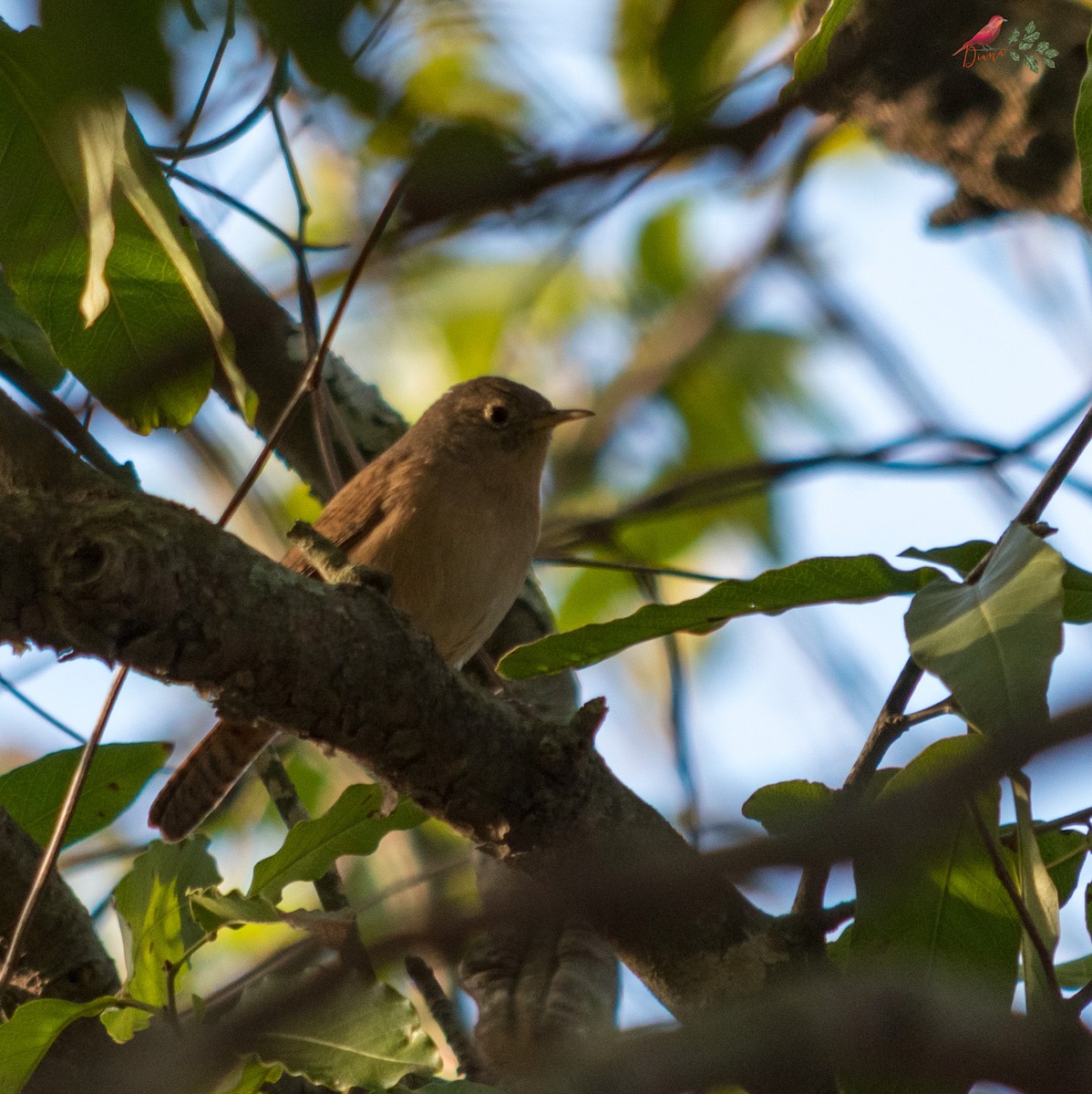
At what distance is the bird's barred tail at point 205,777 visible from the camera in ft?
13.7

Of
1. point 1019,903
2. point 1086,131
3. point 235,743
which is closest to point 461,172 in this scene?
point 1019,903

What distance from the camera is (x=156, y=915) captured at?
2785mm

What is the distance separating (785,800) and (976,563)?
529mm

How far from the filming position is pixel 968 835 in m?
2.39

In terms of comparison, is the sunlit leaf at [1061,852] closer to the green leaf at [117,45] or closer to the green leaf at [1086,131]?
the green leaf at [1086,131]

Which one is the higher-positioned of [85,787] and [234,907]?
[85,787]

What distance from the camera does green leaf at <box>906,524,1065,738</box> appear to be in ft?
5.71

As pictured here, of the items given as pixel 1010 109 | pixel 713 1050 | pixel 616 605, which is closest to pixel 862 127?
pixel 1010 109

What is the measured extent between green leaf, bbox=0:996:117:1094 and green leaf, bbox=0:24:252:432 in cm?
114

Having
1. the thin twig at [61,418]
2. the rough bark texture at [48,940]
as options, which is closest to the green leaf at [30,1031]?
the rough bark texture at [48,940]

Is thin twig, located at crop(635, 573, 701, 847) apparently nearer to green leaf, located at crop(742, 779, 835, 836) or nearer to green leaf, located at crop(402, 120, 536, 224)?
green leaf, located at crop(742, 779, 835, 836)

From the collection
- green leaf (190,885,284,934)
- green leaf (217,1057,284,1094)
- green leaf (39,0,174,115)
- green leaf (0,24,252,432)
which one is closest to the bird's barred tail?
green leaf (190,885,284,934)

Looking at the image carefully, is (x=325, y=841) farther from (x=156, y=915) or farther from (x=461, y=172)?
(x=461, y=172)

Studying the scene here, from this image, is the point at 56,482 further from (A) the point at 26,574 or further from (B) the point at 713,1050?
(B) the point at 713,1050
